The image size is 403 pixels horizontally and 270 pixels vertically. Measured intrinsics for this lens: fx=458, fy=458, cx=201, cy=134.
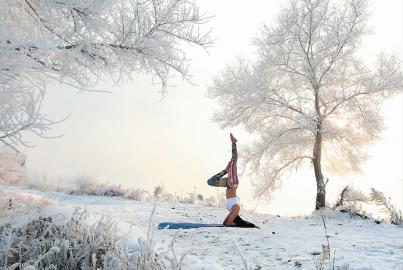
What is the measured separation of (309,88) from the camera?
56.2 feet

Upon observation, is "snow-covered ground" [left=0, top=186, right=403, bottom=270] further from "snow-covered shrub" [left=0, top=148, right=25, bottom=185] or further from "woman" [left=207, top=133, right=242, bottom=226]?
"snow-covered shrub" [left=0, top=148, right=25, bottom=185]

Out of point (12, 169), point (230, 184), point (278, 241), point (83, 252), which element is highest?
point (12, 169)

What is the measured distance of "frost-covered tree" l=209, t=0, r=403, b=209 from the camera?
1597 centimetres

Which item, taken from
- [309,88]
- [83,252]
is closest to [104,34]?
[83,252]

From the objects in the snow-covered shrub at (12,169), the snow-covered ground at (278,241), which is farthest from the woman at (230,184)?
the snow-covered shrub at (12,169)

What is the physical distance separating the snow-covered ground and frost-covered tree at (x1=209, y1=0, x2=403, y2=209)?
3739 mm

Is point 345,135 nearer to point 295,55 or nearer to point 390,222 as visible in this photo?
point 295,55

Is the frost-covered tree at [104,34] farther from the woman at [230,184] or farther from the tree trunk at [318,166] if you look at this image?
the tree trunk at [318,166]

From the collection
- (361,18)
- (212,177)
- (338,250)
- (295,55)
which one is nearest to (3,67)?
(338,250)

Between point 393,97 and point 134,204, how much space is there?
9.93 meters

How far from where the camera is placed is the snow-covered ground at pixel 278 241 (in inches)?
251

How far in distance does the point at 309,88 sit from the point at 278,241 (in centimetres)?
975

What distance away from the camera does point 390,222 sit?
12141 millimetres

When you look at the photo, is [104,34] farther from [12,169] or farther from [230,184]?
[12,169]
